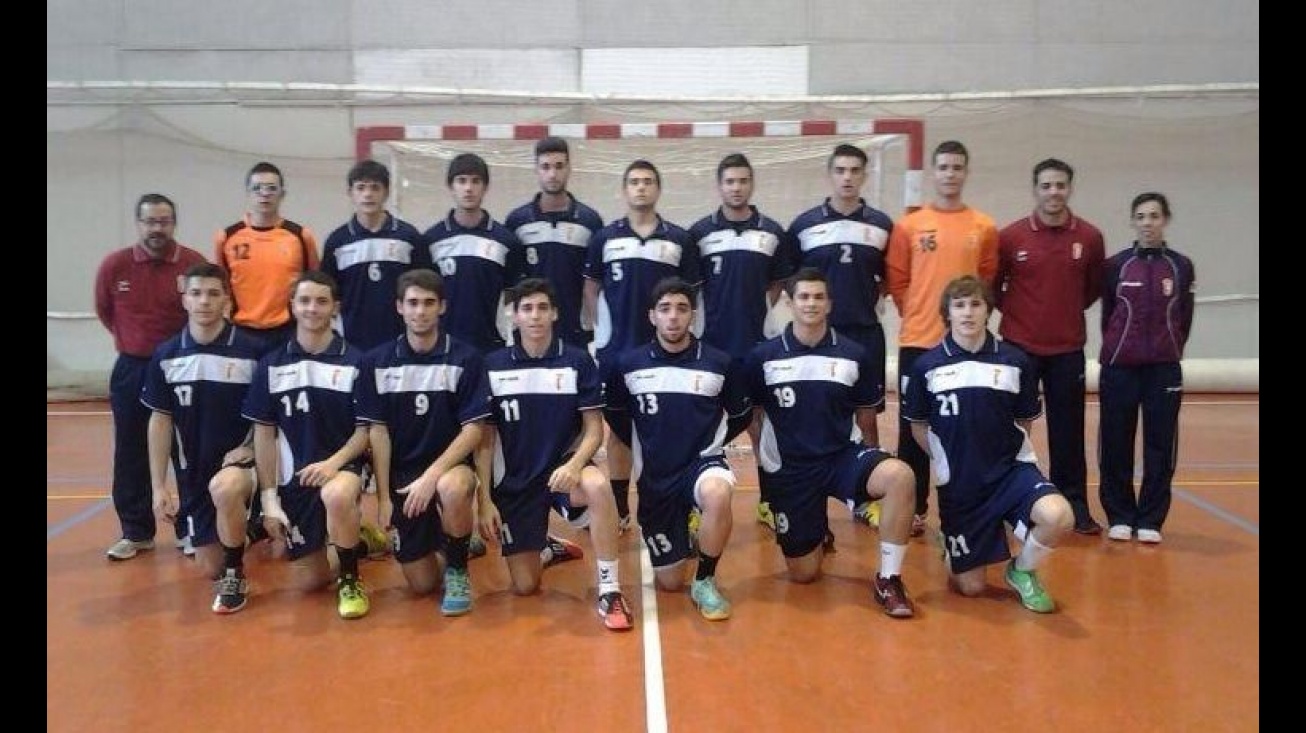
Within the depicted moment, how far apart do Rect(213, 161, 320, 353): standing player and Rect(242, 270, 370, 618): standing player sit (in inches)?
25.7

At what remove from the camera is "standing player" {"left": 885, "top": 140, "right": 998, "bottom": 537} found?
14.9 feet

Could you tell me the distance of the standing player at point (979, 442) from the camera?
381cm

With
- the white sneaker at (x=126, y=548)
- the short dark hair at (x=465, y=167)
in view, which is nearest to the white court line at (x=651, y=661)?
the short dark hair at (x=465, y=167)

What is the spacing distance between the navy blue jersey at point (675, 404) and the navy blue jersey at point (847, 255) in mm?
958

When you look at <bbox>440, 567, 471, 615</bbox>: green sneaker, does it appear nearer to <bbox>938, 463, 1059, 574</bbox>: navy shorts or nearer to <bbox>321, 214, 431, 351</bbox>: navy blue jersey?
<bbox>321, 214, 431, 351</bbox>: navy blue jersey

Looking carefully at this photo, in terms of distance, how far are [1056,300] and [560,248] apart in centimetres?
262

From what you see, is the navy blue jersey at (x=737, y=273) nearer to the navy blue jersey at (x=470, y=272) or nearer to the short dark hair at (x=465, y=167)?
the navy blue jersey at (x=470, y=272)

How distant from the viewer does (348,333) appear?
4676 millimetres

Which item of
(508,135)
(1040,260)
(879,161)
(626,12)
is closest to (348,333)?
(508,135)

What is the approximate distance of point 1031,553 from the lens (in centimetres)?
375

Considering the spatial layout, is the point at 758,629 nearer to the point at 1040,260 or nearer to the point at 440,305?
the point at 440,305

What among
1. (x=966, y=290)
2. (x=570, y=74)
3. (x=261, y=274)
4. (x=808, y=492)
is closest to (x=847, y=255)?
(x=966, y=290)

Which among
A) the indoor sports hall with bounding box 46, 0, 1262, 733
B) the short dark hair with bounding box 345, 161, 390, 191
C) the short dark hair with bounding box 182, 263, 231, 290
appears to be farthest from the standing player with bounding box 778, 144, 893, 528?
the short dark hair with bounding box 182, 263, 231, 290

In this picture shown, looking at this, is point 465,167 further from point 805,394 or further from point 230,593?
point 230,593
